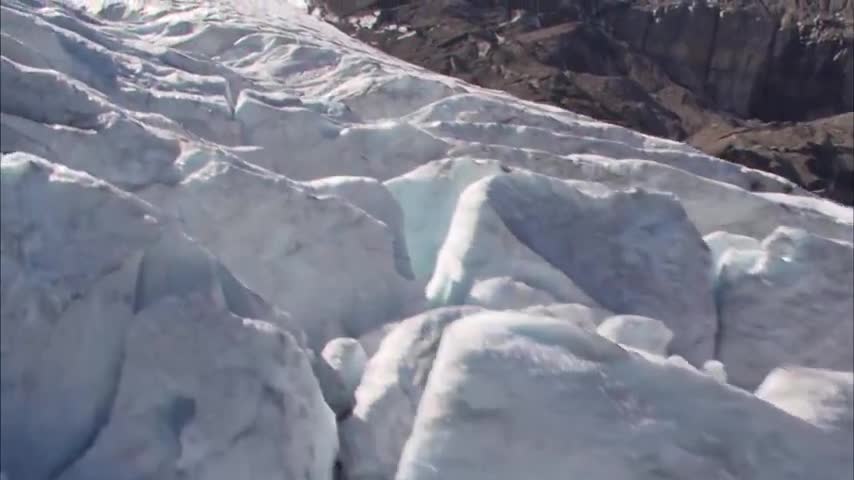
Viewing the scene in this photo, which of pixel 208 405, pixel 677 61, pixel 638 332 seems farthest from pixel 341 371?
pixel 677 61

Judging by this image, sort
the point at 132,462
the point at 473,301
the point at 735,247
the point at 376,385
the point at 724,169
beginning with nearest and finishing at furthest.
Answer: the point at 132,462, the point at 376,385, the point at 473,301, the point at 735,247, the point at 724,169

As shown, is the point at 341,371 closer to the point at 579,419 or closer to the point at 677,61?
the point at 579,419

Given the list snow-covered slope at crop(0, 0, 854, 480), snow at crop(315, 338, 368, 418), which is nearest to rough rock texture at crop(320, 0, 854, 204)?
snow-covered slope at crop(0, 0, 854, 480)

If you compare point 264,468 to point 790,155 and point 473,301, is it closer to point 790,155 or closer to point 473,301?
point 473,301

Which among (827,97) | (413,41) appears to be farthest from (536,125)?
(827,97)

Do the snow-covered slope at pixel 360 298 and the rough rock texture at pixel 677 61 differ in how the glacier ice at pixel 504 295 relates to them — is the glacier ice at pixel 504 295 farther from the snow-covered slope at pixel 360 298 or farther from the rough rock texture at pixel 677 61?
the rough rock texture at pixel 677 61

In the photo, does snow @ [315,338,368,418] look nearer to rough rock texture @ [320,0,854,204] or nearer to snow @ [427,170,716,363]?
snow @ [427,170,716,363]

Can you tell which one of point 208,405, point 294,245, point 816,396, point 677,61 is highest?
point 208,405
